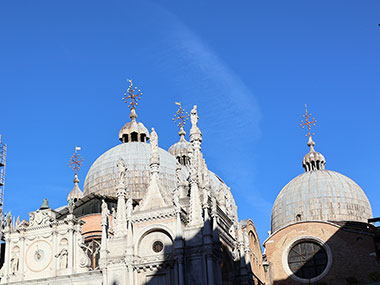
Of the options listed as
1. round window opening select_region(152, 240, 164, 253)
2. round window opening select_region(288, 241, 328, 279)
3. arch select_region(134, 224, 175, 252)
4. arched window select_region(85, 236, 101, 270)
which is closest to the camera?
arch select_region(134, 224, 175, 252)

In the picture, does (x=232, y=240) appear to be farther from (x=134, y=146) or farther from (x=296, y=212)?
(x=296, y=212)

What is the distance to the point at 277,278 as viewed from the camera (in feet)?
185

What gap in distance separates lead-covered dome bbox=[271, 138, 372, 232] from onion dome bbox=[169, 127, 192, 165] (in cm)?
1313

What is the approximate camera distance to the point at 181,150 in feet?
231

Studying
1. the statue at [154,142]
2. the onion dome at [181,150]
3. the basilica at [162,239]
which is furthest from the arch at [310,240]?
the statue at [154,142]

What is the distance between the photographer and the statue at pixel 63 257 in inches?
1556

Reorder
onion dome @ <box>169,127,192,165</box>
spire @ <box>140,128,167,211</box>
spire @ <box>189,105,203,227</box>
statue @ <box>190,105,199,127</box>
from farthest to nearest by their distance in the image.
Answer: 1. onion dome @ <box>169,127,192,165</box>
2. statue @ <box>190,105,199,127</box>
3. spire @ <box>140,128,167,211</box>
4. spire @ <box>189,105,203,227</box>

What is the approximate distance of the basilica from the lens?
1368 inches

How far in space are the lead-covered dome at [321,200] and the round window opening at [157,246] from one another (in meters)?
33.6

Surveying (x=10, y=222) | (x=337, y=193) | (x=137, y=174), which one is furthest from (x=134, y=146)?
(x=337, y=193)

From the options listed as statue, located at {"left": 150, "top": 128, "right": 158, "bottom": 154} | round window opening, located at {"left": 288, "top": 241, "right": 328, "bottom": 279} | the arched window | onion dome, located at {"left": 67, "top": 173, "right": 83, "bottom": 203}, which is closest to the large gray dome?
round window opening, located at {"left": 288, "top": 241, "right": 328, "bottom": 279}

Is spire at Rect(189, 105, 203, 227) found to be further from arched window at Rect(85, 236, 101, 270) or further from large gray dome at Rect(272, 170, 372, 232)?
large gray dome at Rect(272, 170, 372, 232)

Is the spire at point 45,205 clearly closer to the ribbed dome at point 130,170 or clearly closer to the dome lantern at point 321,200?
the ribbed dome at point 130,170

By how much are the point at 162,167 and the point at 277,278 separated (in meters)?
15.6
